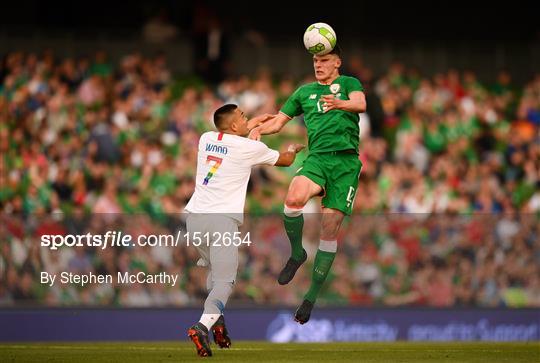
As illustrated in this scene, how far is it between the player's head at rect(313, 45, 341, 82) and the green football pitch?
9.67 ft

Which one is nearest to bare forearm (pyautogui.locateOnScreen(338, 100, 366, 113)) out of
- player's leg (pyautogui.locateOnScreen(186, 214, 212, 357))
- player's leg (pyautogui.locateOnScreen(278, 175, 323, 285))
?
player's leg (pyautogui.locateOnScreen(278, 175, 323, 285))

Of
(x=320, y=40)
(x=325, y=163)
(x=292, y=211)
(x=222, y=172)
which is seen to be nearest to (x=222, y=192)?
(x=222, y=172)

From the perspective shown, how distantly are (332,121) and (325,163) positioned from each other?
1.48 feet

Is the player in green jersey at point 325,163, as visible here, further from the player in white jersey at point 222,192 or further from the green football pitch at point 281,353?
the green football pitch at point 281,353

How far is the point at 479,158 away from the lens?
80.6 ft

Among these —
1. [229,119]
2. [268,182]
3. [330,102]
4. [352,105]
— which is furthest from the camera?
[268,182]

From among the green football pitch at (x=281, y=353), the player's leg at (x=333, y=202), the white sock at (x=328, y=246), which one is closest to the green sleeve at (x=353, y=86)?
the player's leg at (x=333, y=202)

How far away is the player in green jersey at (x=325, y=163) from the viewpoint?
1410 centimetres

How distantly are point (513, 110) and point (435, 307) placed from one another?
326 inches

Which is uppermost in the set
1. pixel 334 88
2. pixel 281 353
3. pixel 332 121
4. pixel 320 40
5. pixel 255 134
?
pixel 320 40

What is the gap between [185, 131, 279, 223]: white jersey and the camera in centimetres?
1368

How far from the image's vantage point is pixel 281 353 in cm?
1430

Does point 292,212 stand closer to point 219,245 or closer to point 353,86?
point 219,245

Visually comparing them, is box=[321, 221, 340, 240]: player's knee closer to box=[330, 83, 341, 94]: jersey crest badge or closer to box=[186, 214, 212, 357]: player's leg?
box=[186, 214, 212, 357]: player's leg
